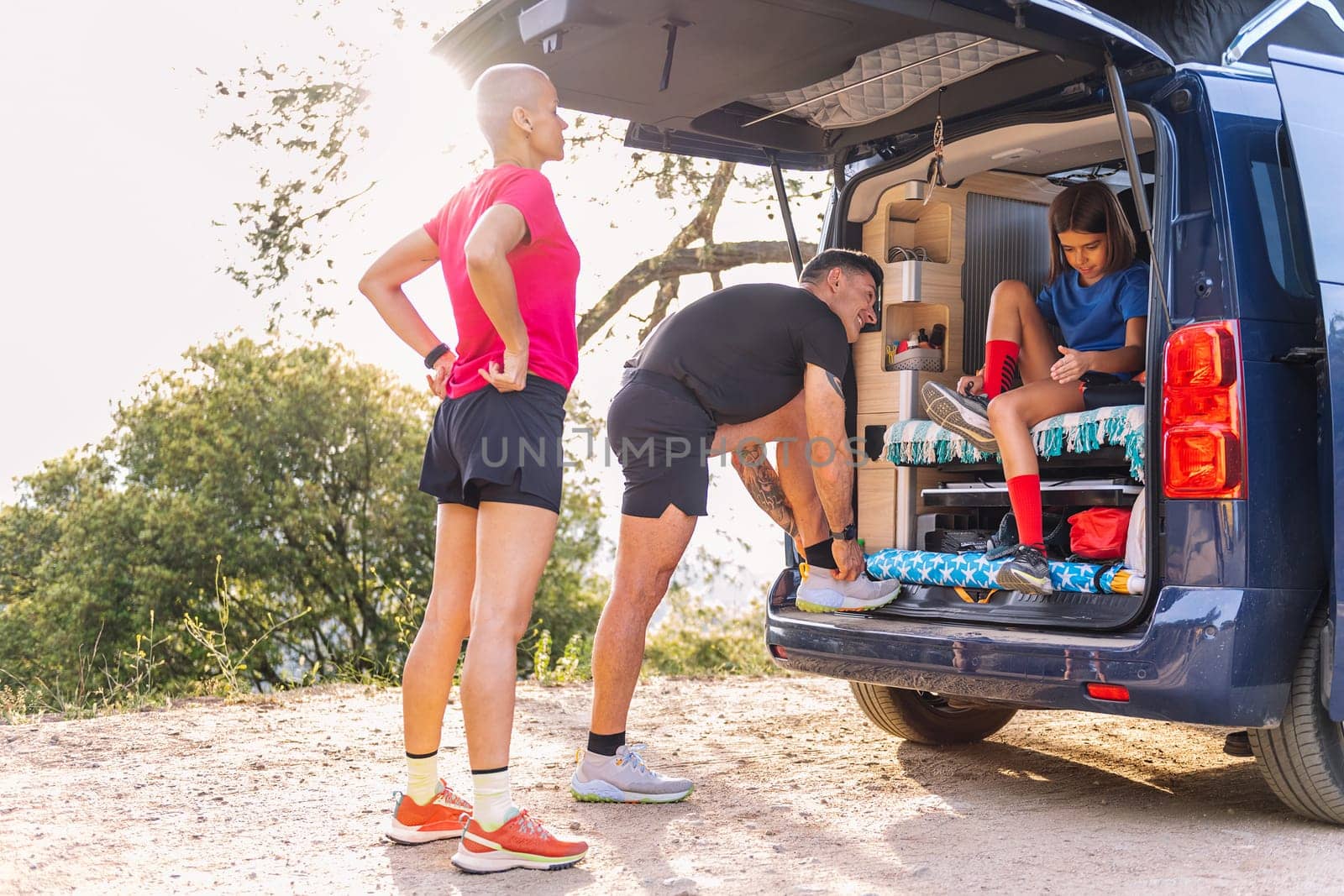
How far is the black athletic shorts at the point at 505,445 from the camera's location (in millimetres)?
3170

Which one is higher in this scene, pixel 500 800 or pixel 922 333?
pixel 922 333

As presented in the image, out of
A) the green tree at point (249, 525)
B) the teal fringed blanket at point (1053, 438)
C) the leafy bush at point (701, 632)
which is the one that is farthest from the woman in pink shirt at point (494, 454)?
the green tree at point (249, 525)

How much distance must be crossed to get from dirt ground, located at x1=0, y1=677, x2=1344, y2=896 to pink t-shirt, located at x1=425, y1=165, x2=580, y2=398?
1.26m

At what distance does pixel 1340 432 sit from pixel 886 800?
1.70m

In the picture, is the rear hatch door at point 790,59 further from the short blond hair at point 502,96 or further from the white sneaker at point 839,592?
the white sneaker at point 839,592

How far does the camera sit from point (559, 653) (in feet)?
48.2

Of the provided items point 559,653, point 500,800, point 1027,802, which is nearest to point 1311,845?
point 1027,802

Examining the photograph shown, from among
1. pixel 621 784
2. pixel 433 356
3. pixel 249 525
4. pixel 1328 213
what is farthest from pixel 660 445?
pixel 249 525

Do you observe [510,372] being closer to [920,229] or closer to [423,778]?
[423,778]

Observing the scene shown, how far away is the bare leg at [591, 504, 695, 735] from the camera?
3994mm

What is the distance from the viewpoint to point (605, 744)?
400cm

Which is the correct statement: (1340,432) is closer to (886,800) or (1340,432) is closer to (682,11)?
(886,800)

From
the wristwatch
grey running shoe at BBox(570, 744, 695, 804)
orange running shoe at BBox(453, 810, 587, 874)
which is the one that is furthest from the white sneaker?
orange running shoe at BBox(453, 810, 587, 874)

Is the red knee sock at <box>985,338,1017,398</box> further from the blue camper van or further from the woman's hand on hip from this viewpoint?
the woman's hand on hip
